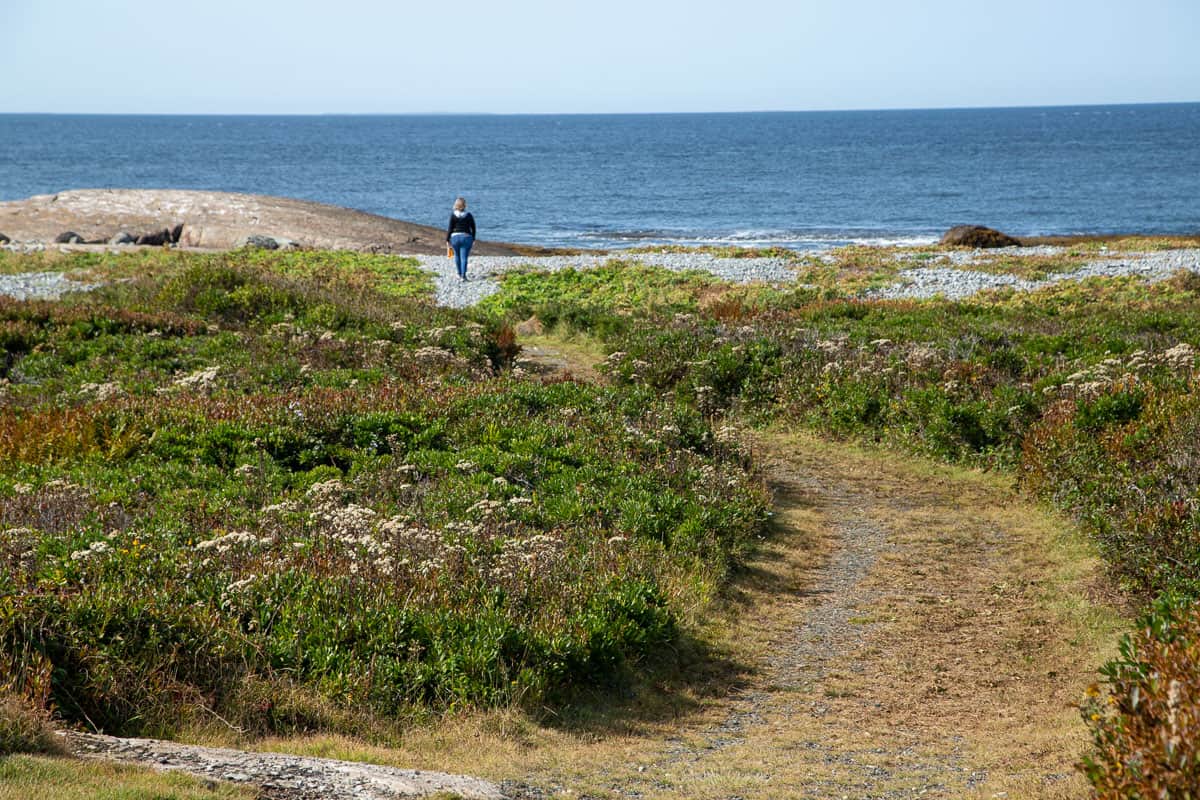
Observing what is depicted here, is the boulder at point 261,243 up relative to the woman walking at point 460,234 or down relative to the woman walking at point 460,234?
down

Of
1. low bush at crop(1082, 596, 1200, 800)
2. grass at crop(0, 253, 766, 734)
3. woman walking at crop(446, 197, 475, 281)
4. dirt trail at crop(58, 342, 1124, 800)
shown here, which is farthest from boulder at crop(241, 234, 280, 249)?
low bush at crop(1082, 596, 1200, 800)

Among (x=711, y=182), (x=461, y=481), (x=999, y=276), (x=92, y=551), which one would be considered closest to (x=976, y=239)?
(x=999, y=276)

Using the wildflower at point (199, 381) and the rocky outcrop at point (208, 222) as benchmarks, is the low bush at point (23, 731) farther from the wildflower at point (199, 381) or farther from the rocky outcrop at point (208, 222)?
the rocky outcrop at point (208, 222)

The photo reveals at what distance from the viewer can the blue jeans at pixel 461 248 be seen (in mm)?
28500

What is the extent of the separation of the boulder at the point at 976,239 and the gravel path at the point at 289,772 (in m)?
40.4

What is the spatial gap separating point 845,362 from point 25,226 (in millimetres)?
35127

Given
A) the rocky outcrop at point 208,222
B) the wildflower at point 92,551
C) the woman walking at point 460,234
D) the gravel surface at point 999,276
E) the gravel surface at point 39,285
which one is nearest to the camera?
the wildflower at point 92,551

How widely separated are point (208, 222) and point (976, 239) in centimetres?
2992

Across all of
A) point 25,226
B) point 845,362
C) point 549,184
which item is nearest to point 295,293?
point 845,362

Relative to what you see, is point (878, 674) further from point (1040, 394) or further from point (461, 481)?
point (1040, 394)

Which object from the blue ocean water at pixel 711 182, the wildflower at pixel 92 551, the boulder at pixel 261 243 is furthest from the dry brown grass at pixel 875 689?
the blue ocean water at pixel 711 182

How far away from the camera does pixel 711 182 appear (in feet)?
332

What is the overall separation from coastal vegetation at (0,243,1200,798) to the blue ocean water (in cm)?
3910

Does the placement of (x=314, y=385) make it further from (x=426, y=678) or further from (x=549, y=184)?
(x=549, y=184)
